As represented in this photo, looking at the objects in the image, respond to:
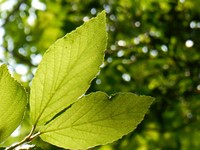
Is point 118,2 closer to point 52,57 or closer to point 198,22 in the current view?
point 198,22

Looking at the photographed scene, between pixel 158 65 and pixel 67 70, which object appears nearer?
pixel 67 70

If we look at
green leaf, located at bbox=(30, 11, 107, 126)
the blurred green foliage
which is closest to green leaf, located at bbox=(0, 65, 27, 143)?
green leaf, located at bbox=(30, 11, 107, 126)

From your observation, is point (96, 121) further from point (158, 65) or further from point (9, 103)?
point (158, 65)

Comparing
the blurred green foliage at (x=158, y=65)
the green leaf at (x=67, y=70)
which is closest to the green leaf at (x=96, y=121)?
the green leaf at (x=67, y=70)

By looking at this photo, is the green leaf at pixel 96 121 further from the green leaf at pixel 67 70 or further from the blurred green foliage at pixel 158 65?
the blurred green foliage at pixel 158 65

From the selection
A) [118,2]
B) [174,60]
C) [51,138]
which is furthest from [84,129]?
[118,2]

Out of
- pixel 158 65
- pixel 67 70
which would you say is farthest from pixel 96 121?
pixel 158 65
